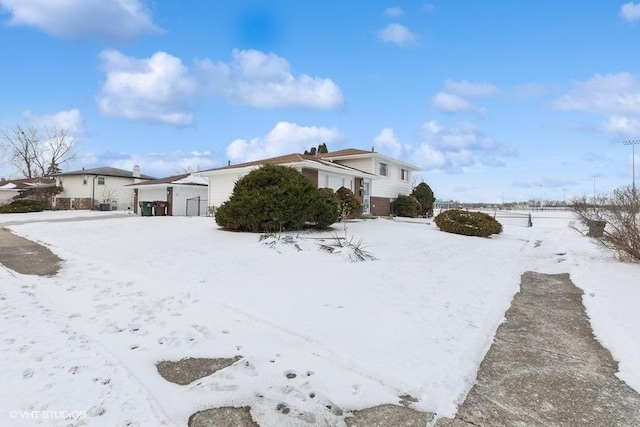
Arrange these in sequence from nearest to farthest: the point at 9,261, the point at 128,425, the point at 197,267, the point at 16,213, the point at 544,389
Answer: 1. the point at 128,425
2. the point at 544,389
3. the point at 197,267
4. the point at 9,261
5. the point at 16,213

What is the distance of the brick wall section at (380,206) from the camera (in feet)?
88.6

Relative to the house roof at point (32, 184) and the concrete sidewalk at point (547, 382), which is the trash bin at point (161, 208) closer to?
the house roof at point (32, 184)

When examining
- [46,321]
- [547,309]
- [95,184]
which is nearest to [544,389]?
[547,309]

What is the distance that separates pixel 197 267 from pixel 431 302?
4.84 metres

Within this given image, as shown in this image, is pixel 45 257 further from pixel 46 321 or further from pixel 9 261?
pixel 46 321

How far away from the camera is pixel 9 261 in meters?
8.54

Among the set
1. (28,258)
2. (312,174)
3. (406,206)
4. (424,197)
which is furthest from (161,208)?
(424,197)

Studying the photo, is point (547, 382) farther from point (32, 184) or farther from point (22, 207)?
point (32, 184)

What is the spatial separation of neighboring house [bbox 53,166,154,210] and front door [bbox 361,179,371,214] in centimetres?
2480

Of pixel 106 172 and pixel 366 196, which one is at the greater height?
pixel 106 172

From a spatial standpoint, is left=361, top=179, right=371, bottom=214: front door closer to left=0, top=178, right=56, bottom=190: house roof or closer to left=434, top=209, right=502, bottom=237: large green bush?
left=434, top=209, right=502, bottom=237: large green bush

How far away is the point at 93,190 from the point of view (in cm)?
3697

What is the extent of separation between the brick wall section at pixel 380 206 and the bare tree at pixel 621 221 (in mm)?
16130

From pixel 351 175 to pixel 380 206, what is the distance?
5176mm
